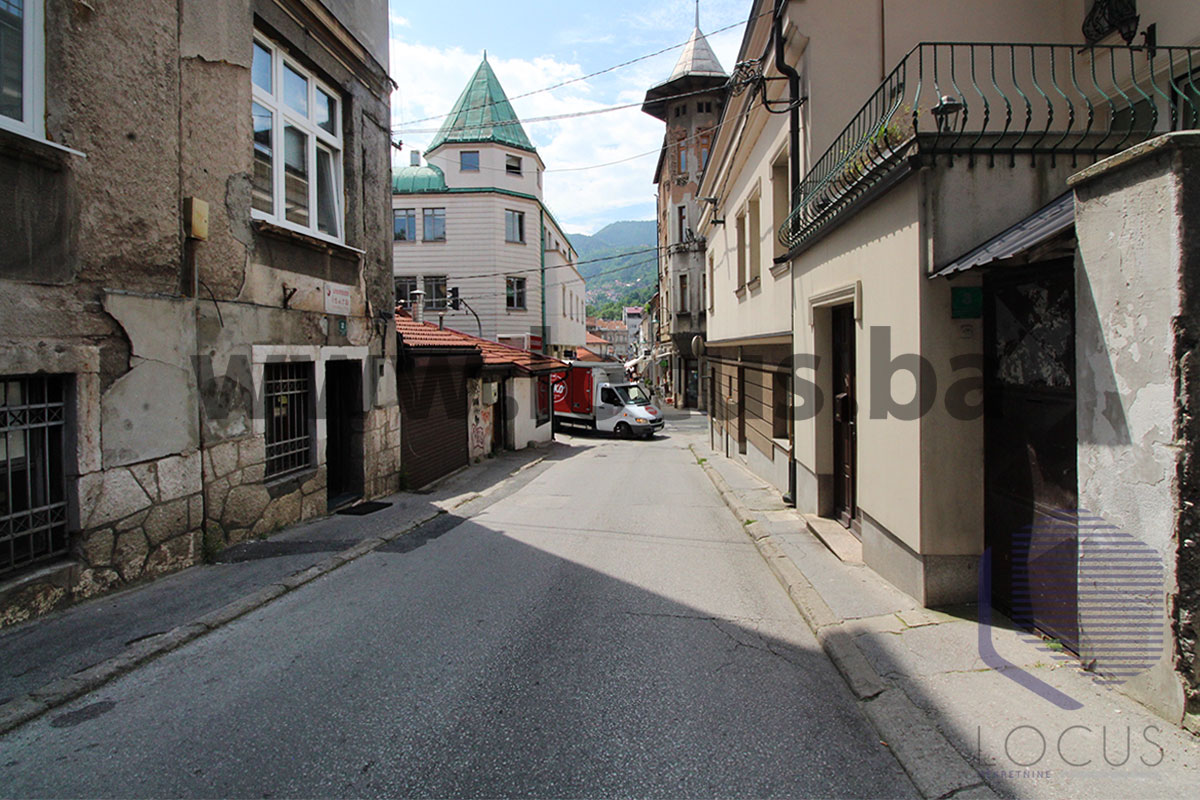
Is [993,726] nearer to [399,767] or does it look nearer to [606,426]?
[399,767]

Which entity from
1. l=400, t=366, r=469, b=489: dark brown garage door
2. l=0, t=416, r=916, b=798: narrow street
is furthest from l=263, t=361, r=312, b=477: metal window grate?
l=400, t=366, r=469, b=489: dark brown garage door

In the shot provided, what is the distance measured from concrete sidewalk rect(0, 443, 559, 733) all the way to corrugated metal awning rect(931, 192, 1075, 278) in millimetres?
5861

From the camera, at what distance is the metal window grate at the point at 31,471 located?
483 cm

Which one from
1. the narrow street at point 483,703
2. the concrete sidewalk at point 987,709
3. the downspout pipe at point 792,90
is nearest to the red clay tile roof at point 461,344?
the downspout pipe at point 792,90

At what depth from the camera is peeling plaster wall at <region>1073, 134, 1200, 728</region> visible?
2.94 meters

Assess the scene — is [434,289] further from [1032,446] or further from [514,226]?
[1032,446]

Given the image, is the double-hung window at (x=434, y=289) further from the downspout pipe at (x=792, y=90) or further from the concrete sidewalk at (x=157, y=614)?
the downspout pipe at (x=792, y=90)

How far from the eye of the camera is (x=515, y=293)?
33938mm

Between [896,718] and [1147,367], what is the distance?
7.11 feet

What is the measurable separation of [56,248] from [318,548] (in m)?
3.73

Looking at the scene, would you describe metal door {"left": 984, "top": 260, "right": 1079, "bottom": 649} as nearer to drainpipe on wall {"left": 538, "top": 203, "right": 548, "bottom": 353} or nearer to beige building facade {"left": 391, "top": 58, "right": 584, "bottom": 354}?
beige building facade {"left": 391, "top": 58, "right": 584, "bottom": 354}

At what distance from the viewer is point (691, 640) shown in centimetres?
480

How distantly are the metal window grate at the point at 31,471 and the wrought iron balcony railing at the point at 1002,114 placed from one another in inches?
266

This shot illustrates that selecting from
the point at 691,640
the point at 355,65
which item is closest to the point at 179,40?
the point at 355,65
